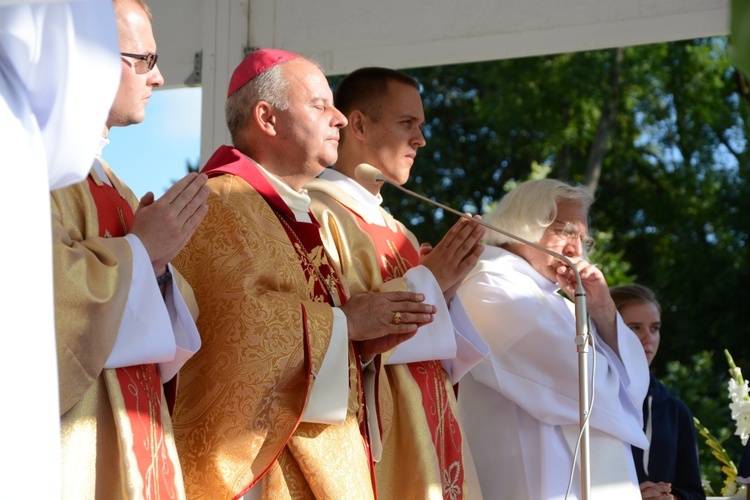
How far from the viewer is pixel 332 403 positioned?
310cm

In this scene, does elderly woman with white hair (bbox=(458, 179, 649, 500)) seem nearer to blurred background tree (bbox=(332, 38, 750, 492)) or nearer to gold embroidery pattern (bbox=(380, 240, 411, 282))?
gold embroidery pattern (bbox=(380, 240, 411, 282))

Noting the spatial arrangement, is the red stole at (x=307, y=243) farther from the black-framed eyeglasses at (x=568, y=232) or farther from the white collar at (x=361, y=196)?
the black-framed eyeglasses at (x=568, y=232)

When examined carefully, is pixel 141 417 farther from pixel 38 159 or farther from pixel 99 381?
pixel 38 159

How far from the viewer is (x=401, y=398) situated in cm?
364

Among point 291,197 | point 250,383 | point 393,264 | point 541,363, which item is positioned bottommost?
point 541,363

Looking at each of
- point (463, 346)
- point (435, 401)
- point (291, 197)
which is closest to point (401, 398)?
point (435, 401)

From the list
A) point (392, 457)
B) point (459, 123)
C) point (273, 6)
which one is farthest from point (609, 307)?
point (459, 123)

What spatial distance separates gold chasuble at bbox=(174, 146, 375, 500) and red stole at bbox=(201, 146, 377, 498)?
0.04 metres

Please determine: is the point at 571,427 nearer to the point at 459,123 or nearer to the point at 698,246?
the point at 698,246

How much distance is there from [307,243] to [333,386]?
527 millimetres

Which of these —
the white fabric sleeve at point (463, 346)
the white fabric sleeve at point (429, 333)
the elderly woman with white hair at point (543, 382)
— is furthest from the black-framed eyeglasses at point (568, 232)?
the white fabric sleeve at point (429, 333)

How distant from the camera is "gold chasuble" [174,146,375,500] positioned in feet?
9.84

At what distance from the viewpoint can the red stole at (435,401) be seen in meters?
3.67

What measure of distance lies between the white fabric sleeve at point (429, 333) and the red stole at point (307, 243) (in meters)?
0.24
